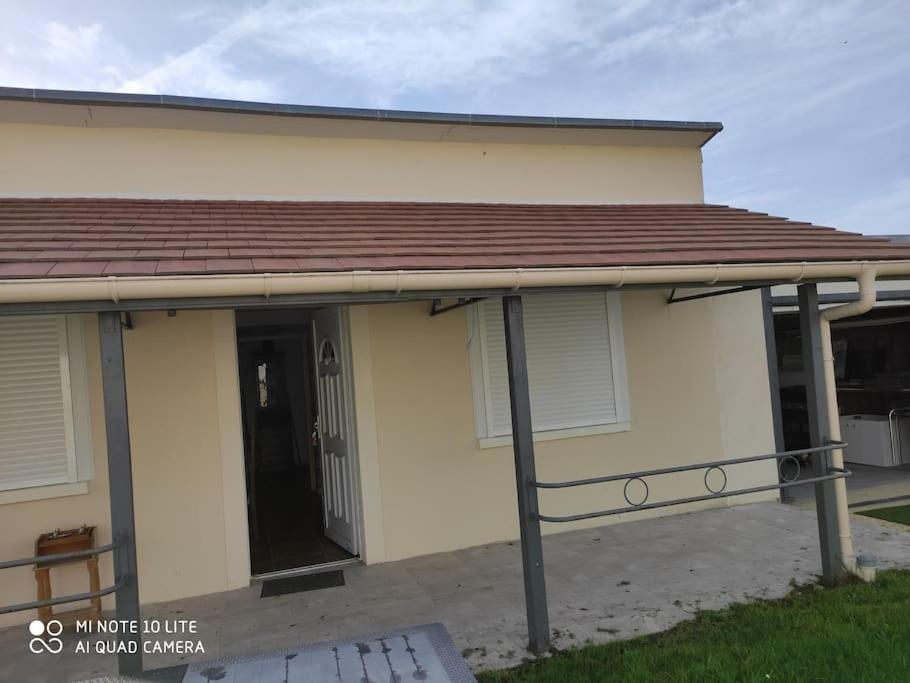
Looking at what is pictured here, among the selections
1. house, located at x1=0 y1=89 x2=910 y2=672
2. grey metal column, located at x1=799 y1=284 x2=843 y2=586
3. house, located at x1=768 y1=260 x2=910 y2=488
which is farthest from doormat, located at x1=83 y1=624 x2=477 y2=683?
house, located at x1=768 y1=260 x2=910 y2=488

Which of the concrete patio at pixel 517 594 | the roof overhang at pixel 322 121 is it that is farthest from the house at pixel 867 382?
the roof overhang at pixel 322 121

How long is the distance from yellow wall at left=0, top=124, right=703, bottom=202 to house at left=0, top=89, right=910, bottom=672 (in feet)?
0.08

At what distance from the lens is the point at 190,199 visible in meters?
5.37

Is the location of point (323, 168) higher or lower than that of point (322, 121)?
lower

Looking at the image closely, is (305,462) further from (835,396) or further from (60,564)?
(835,396)

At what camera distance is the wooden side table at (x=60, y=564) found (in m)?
4.24

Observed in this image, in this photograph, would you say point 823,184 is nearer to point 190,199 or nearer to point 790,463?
point 790,463

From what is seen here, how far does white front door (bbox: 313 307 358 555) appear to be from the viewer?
563cm

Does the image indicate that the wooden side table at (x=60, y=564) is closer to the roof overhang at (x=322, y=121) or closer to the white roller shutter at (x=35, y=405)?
the white roller shutter at (x=35, y=405)

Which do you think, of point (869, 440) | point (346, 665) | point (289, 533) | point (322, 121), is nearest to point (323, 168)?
point (322, 121)

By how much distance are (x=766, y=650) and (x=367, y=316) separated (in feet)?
12.7

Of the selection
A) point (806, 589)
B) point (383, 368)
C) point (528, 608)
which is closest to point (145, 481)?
point (383, 368)

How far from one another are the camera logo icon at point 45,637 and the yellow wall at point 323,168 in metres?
3.36

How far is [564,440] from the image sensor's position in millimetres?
6074
